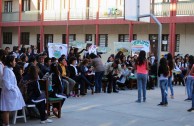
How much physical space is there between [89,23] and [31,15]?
863 centimetres

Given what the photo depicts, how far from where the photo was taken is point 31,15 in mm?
40062

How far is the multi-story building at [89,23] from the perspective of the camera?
29109mm

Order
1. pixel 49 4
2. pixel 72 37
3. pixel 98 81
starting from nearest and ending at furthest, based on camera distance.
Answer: pixel 98 81 < pixel 72 37 < pixel 49 4

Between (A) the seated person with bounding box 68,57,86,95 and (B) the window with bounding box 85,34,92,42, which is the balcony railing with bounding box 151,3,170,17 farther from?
(A) the seated person with bounding box 68,57,86,95

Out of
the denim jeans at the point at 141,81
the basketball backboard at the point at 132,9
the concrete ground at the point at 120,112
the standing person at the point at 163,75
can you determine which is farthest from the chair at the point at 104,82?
the standing person at the point at 163,75

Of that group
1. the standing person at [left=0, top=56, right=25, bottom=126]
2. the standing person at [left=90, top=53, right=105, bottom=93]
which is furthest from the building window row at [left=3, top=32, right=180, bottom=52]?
the standing person at [left=0, top=56, right=25, bottom=126]

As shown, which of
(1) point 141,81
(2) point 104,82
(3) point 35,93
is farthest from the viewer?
(2) point 104,82

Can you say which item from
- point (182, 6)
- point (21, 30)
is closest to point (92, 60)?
point (182, 6)

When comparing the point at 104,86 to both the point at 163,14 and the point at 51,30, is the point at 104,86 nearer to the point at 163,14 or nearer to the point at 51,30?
the point at 163,14

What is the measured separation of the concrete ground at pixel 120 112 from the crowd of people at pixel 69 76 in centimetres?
42

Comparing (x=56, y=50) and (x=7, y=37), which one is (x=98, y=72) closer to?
(x=56, y=50)

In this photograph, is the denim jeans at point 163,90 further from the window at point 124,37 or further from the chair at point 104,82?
the window at point 124,37

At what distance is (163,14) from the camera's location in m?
29.6

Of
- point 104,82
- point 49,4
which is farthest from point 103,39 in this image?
point 104,82
